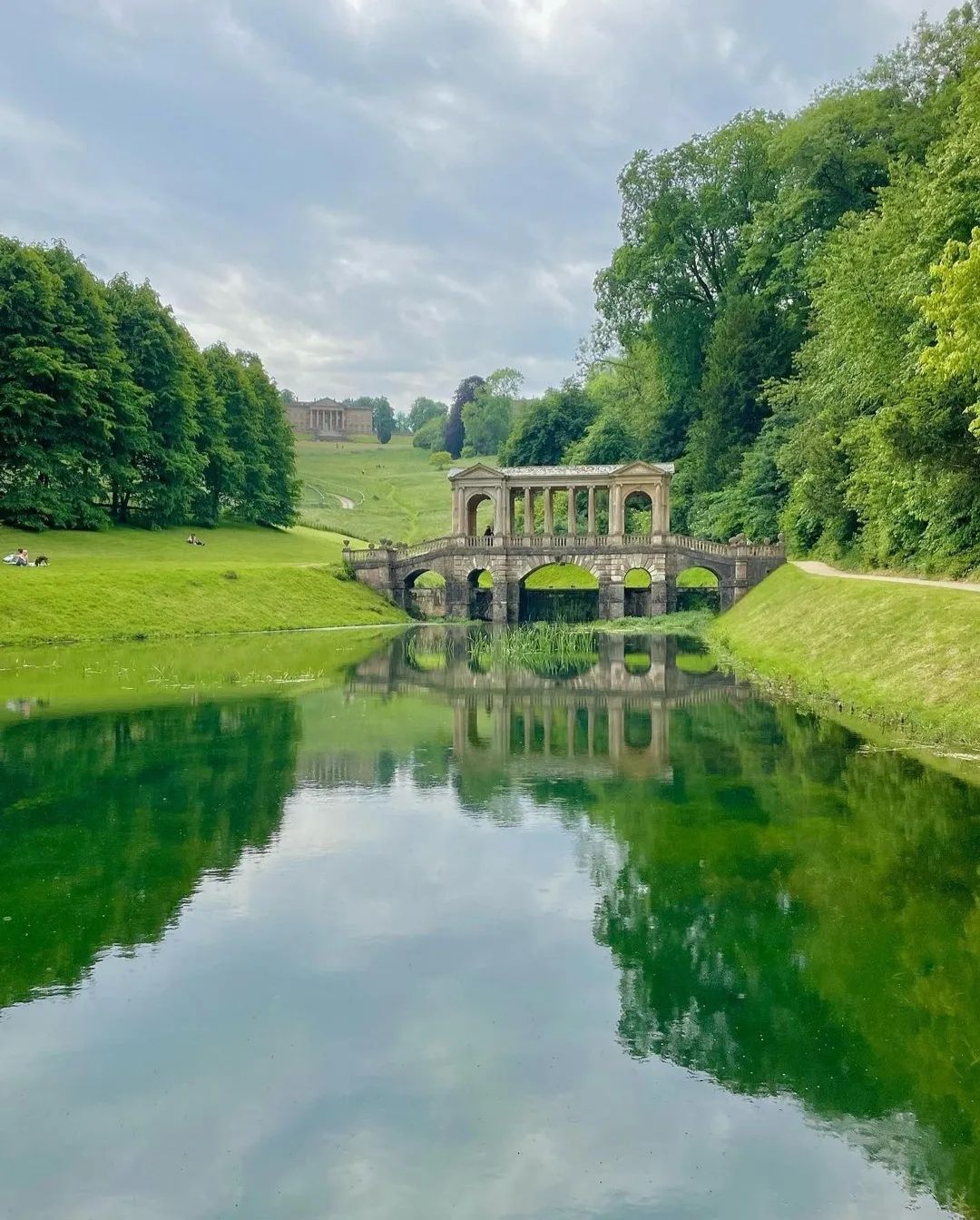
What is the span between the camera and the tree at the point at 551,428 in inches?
4028

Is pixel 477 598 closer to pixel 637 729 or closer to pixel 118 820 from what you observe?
pixel 637 729

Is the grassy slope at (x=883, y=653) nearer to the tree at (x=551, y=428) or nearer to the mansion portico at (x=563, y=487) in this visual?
the mansion portico at (x=563, y=487)

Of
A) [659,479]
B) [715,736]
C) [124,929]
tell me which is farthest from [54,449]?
[124,929]

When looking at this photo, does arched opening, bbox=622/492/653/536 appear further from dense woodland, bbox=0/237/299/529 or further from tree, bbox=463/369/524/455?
tree, bbox=463/369/524/455

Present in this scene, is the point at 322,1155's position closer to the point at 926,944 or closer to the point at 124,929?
the point at 124,929

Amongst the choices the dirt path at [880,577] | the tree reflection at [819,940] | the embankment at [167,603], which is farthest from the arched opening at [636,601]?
the tree reflection at [819,940]

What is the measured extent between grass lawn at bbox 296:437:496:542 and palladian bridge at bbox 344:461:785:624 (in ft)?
57.9

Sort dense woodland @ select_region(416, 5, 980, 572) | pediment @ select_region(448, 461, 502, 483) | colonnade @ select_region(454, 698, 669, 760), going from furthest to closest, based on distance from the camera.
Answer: pediment @ select_region(448, 461, 502, 483)
dense woodland @ select_region(416, 5, 980, 572)
colonnade @ select_region(454, 698, 669, 760)

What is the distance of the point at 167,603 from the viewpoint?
55.1m

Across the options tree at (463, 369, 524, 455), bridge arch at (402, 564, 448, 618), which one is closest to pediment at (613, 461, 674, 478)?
bridge arch at (402, 564, 448, 618)

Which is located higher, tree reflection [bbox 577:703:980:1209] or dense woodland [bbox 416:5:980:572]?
dense woodland [bbox 416:5:980:572]

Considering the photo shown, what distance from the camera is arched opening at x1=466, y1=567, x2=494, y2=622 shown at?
74.8 meters

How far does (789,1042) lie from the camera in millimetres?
10344

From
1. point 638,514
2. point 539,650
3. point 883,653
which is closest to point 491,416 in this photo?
point 638,514
